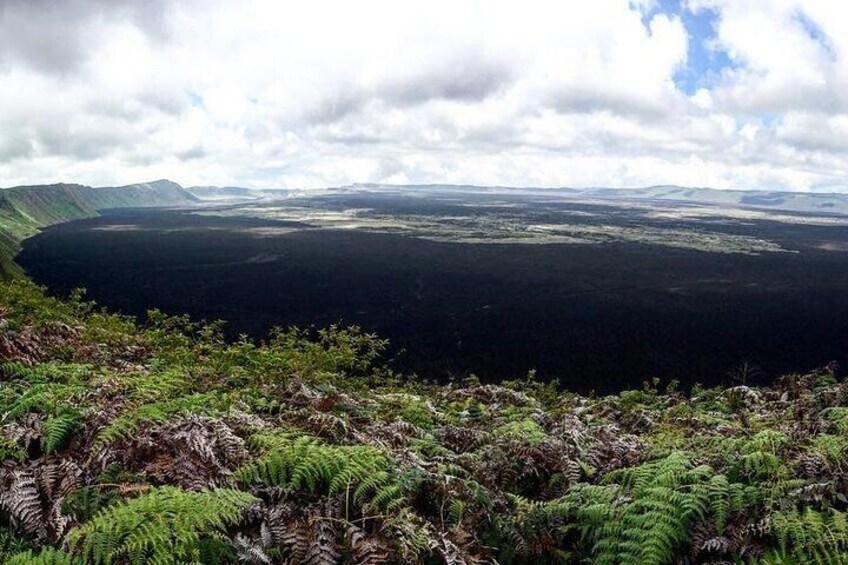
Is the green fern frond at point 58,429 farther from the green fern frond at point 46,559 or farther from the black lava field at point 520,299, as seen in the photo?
the black lava field at point 520,299

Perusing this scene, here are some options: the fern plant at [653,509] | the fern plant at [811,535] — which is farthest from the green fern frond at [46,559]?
the fern plant at [811,535]

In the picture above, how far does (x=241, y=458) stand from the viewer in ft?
17.8

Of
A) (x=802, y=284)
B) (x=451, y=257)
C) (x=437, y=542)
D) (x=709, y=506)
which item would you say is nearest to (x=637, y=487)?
(x=709, y=506)

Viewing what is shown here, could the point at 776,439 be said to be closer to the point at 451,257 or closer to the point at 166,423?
the point at 166,423

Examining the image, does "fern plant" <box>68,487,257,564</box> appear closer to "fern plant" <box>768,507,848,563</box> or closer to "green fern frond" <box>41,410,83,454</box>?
"green fern frond" <box>41,410,83,454</box>

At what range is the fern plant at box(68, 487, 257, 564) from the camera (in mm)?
3688

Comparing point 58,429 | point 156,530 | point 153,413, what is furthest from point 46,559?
point 153,413

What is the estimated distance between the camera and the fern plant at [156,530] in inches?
145

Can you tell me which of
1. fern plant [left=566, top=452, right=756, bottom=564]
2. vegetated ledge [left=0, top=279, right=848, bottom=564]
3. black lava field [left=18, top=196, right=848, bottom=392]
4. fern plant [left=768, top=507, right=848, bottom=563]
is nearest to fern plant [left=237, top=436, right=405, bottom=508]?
vegetated ledge [left=0, top=279, right=848, bottom=564]

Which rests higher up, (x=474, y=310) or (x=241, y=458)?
(x=241, y=458)

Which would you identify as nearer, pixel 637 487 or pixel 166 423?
pixel 637 487

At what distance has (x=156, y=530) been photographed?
3.76m

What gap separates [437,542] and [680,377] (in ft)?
164

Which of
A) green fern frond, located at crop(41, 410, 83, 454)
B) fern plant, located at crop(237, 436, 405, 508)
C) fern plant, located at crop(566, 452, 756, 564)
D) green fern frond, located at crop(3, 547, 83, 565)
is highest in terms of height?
green fern frond, located at crop(41, 410, 83, 454)
